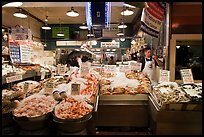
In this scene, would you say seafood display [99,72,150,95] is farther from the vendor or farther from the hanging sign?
the hanging sign

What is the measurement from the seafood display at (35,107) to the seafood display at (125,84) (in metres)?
1.30

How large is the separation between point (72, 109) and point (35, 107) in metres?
0.52

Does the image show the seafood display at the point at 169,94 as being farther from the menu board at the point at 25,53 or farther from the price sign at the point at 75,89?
the menu board at the point at 25,53

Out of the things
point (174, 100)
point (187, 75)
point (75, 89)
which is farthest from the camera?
point (187, 75)

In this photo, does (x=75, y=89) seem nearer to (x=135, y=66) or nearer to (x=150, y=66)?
(x=135, y=66)

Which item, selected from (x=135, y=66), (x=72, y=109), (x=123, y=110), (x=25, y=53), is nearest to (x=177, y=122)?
(x=123, y=110)

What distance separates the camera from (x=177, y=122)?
10.3 feet

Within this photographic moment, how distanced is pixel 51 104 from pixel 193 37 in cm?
322

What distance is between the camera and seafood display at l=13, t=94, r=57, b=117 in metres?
2.62

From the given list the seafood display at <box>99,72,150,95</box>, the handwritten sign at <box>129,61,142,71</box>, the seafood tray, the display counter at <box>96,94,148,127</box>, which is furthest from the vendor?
the seafood tray

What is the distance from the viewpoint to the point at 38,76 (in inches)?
262

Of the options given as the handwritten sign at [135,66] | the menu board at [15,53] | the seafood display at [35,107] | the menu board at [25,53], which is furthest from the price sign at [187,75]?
the menu board at [25,53]

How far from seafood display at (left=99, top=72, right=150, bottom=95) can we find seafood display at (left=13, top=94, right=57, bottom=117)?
1.30 meters

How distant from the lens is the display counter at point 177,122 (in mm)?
3113
